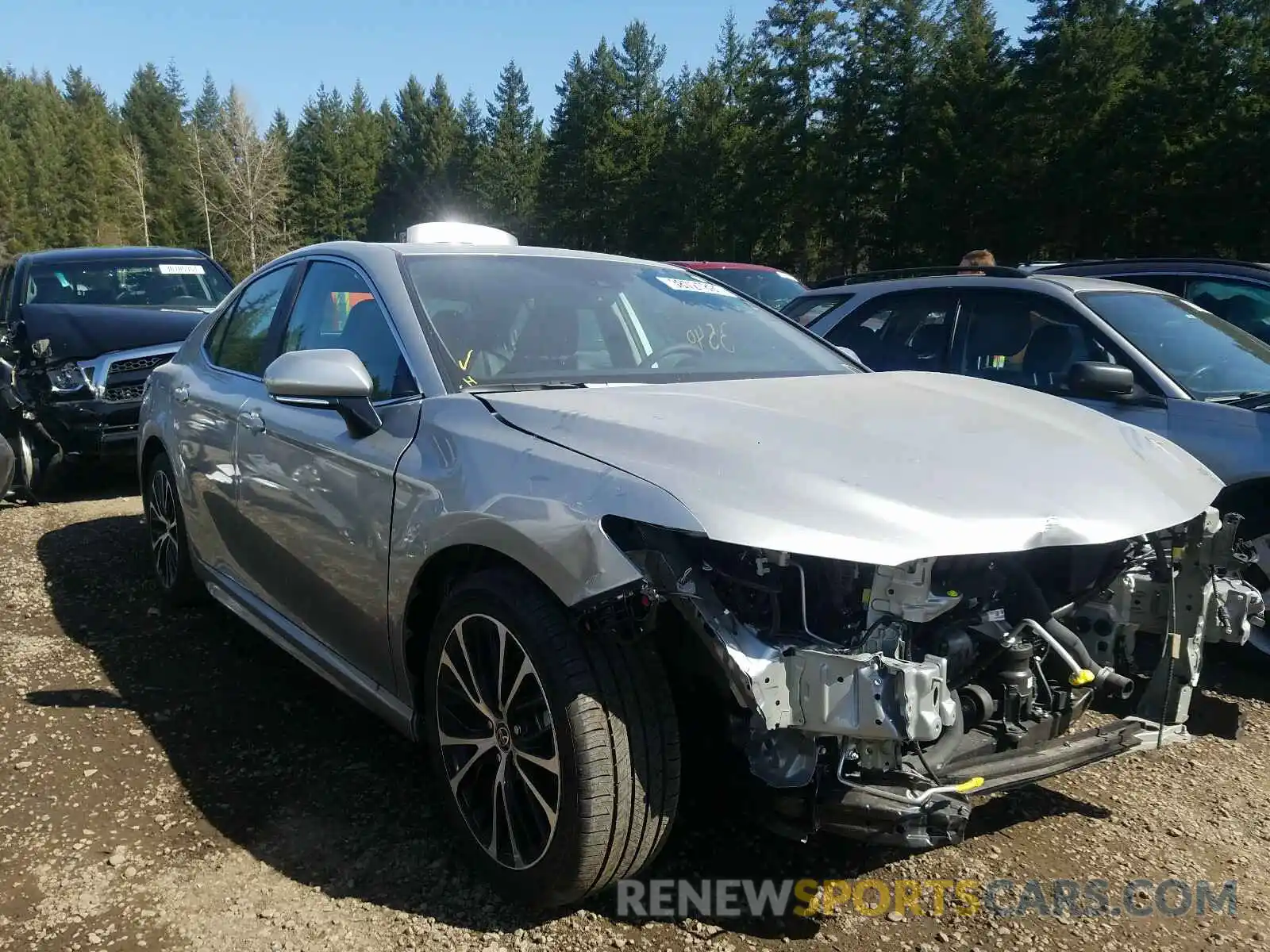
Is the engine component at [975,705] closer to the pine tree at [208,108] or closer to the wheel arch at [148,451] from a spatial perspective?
the wheel arch at [148,451]

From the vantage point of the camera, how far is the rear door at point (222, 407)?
376cm

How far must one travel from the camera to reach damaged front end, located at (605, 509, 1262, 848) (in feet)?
6.43

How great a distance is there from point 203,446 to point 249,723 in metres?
1.21

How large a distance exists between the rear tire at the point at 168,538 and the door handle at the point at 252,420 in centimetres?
99

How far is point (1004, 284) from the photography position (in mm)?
5277

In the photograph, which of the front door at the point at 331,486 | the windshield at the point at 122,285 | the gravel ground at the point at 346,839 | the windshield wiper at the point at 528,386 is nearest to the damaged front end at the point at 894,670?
the gravel ground at the point at 346,839

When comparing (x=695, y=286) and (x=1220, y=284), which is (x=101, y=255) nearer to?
(x=695, y=286)

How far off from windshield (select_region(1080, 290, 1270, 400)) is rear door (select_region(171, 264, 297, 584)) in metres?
3.92

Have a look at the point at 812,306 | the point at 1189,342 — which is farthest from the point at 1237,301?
the point at 812,306

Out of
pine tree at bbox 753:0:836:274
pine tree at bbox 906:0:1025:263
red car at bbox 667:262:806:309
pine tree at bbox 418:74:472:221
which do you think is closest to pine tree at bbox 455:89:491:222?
pine tree at bbox 418:74:472:221

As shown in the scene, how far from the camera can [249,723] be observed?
3465 mm

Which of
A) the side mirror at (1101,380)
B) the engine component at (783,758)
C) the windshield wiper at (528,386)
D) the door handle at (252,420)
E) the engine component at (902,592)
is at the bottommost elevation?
the engine component at (783,758)

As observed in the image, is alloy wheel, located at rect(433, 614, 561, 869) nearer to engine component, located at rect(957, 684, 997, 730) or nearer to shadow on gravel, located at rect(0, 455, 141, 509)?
engine component, located at rect(957, 684, 997, 730)

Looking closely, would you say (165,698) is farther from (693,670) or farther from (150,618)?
(693,670)
